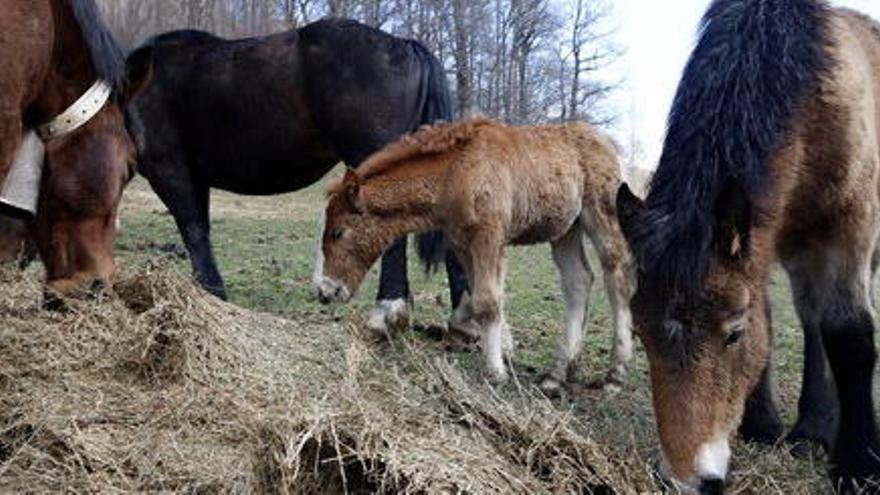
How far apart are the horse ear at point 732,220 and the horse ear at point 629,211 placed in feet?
0.93

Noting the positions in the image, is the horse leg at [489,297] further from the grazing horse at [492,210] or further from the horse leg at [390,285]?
the horse leg at [390,285]

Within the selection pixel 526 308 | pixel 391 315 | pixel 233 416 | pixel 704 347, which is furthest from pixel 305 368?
pixel 526 308

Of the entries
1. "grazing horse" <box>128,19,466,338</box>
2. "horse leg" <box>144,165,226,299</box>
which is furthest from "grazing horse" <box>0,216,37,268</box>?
"horse leg" <box>144,165,226,299</box>

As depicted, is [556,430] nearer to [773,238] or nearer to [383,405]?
[383,405]

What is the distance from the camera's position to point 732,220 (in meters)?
3.08

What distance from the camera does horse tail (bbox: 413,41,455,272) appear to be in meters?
7.43

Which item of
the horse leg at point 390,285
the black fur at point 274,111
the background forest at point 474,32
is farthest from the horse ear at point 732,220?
the background forest at point 474,32

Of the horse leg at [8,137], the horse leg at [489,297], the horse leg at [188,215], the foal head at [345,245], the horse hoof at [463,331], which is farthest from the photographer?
the horse leg at [188,215]

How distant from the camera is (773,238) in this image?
11.2ft

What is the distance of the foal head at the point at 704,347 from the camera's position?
9.52 ft

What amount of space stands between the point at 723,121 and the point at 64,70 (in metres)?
2.67

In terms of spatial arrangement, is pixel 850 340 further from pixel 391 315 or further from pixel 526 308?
pixel 526 308

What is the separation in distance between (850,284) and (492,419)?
67.6 inches

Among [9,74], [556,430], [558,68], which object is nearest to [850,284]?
[556,430]
